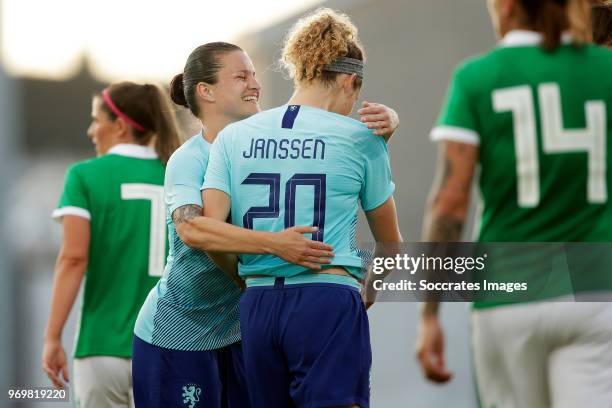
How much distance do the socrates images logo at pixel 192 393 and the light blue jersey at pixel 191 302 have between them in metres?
0.14

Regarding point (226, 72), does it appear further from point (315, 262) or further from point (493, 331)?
point (493, 331)

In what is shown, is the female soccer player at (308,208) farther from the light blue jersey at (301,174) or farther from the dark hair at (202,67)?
the dark hair at (202,67)

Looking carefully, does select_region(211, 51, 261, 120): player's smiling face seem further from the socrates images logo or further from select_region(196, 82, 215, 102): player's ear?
the socrates images logo

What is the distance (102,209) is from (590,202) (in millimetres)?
2365

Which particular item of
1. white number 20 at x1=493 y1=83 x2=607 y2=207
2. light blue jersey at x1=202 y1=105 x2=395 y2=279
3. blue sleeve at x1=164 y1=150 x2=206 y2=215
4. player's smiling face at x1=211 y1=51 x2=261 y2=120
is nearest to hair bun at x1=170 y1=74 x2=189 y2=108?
player's smiling face at x1=211 y1=51 x2=261 y2=120

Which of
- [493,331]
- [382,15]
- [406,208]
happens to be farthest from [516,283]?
[382,15]

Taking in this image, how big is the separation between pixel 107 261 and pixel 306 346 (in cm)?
161

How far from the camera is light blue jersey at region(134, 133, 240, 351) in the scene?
13.4 ft

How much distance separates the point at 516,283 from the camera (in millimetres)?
Answer: 3133

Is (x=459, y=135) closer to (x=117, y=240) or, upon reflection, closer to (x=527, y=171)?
(x=527, y=171)

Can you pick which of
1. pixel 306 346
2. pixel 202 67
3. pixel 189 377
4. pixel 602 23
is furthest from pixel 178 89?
pixel 602 23

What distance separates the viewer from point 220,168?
3752 millimetres

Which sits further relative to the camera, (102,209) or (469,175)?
(102,209)

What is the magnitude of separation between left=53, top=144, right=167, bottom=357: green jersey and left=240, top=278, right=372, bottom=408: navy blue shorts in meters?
1.34
